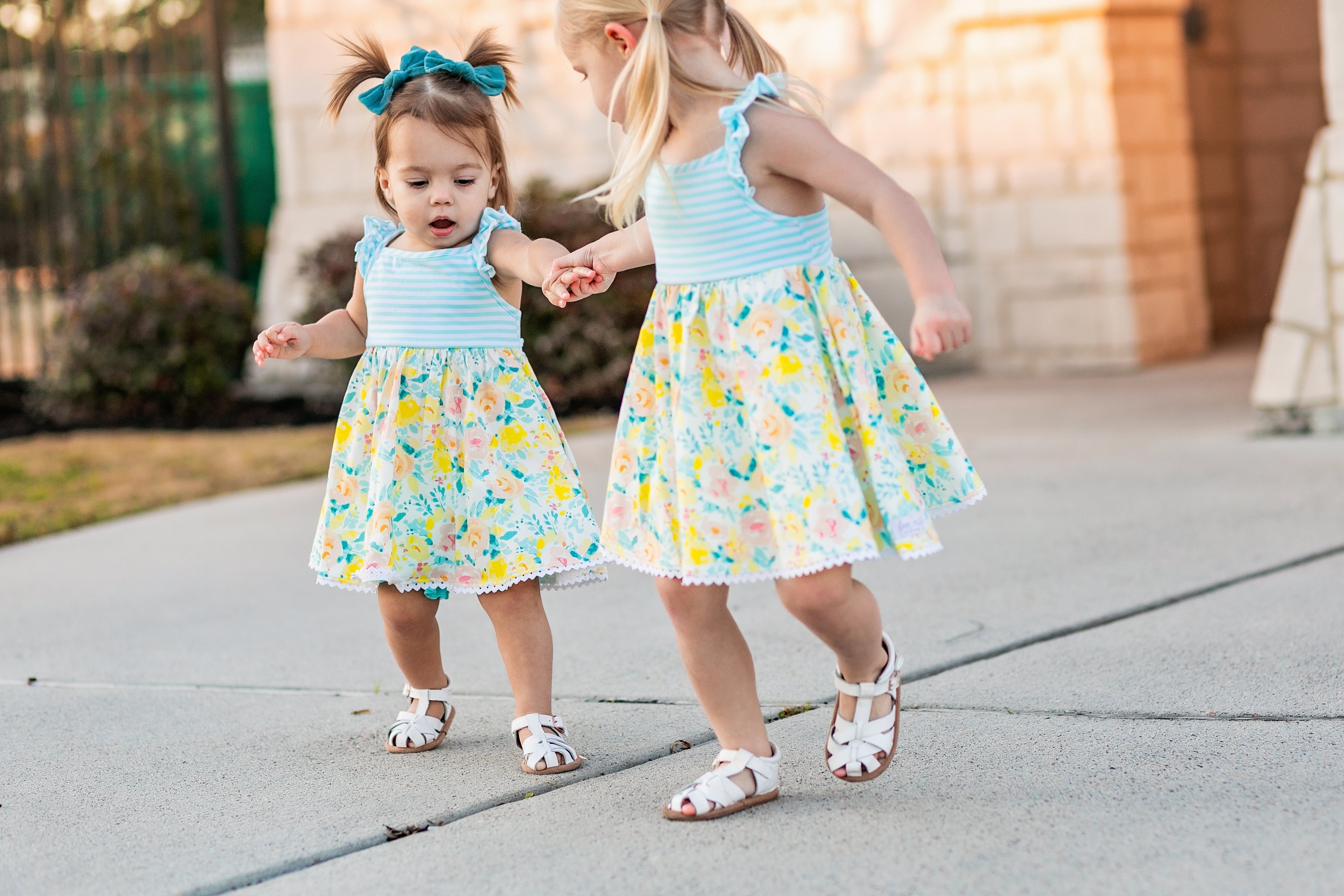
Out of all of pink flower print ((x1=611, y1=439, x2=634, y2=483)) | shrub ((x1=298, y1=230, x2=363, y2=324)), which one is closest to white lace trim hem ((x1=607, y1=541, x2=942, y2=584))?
pink flower print ((x1=611, y1=439, x2=634, y2=483))

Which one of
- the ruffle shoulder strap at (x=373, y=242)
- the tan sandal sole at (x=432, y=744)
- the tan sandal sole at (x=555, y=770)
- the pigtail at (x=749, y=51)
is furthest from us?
the ruffle shoulder strap at (x=373, y=242)

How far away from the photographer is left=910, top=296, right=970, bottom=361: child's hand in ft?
7.18

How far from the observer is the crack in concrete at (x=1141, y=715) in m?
2.65

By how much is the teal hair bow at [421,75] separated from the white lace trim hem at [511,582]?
911 millimetres

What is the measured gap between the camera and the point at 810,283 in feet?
7.84

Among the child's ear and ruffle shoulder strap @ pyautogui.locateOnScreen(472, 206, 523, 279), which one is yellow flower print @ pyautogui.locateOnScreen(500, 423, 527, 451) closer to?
ruffle shoulder strap @ pyautogui.locateOnScreen(472, 206, 523, 279)

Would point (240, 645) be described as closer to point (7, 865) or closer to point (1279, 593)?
point (7, 865)

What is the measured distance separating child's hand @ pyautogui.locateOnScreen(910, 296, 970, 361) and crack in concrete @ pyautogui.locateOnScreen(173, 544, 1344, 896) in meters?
0.92

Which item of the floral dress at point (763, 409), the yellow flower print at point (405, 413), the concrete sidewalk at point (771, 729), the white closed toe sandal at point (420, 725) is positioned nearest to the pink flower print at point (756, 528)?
the floral dress at point (763, 409)

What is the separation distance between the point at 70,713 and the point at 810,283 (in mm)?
1937

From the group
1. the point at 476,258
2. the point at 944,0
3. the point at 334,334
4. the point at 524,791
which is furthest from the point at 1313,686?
the point at 944,0

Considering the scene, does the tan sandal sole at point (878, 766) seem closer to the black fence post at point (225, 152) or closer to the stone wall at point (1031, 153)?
the stone wall at point (1031, 153)

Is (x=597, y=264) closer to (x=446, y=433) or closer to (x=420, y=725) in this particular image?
(x=446, y=433)

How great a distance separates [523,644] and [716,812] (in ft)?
1.97
